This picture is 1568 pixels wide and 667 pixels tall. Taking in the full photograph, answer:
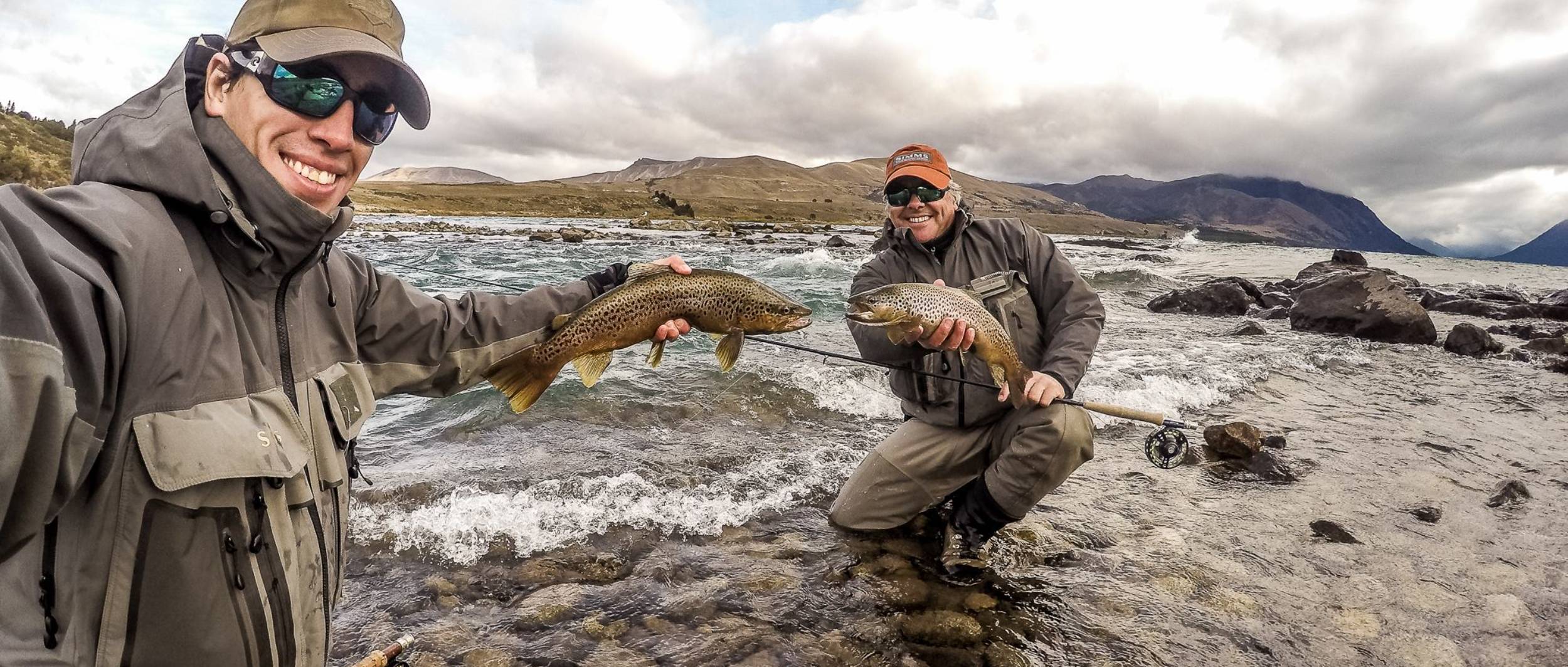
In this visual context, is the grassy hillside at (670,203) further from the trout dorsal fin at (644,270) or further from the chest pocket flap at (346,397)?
the chest pocket flap at (346,397)

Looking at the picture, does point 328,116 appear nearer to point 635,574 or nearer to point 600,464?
point 635,574

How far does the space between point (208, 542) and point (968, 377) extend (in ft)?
14.7

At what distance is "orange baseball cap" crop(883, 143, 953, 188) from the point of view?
5531 mm

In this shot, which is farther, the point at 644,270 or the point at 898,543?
the point at 898,543

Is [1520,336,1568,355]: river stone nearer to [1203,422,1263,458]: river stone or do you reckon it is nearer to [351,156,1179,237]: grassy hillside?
[1203,422,1263,458]: river stone

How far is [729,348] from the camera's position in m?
4.34

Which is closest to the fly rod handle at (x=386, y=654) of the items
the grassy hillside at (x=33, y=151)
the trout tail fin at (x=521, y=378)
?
the trout tail fin at (x=521, y=378)

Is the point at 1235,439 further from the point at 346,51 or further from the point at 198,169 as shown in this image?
the point at 198,169

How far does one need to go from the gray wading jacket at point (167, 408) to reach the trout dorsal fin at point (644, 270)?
160cm

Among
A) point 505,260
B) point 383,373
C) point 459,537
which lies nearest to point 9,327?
point 383,373

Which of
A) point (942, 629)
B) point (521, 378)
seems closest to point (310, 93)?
point (521, 378)

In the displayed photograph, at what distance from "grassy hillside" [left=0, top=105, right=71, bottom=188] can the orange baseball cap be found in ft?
99.7

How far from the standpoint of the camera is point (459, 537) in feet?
16.6

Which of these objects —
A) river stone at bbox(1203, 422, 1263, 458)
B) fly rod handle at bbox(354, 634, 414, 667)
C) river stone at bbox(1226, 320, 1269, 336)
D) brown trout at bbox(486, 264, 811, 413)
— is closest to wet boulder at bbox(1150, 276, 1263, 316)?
river stone at bbox(1226, 320, 1269, 336)
